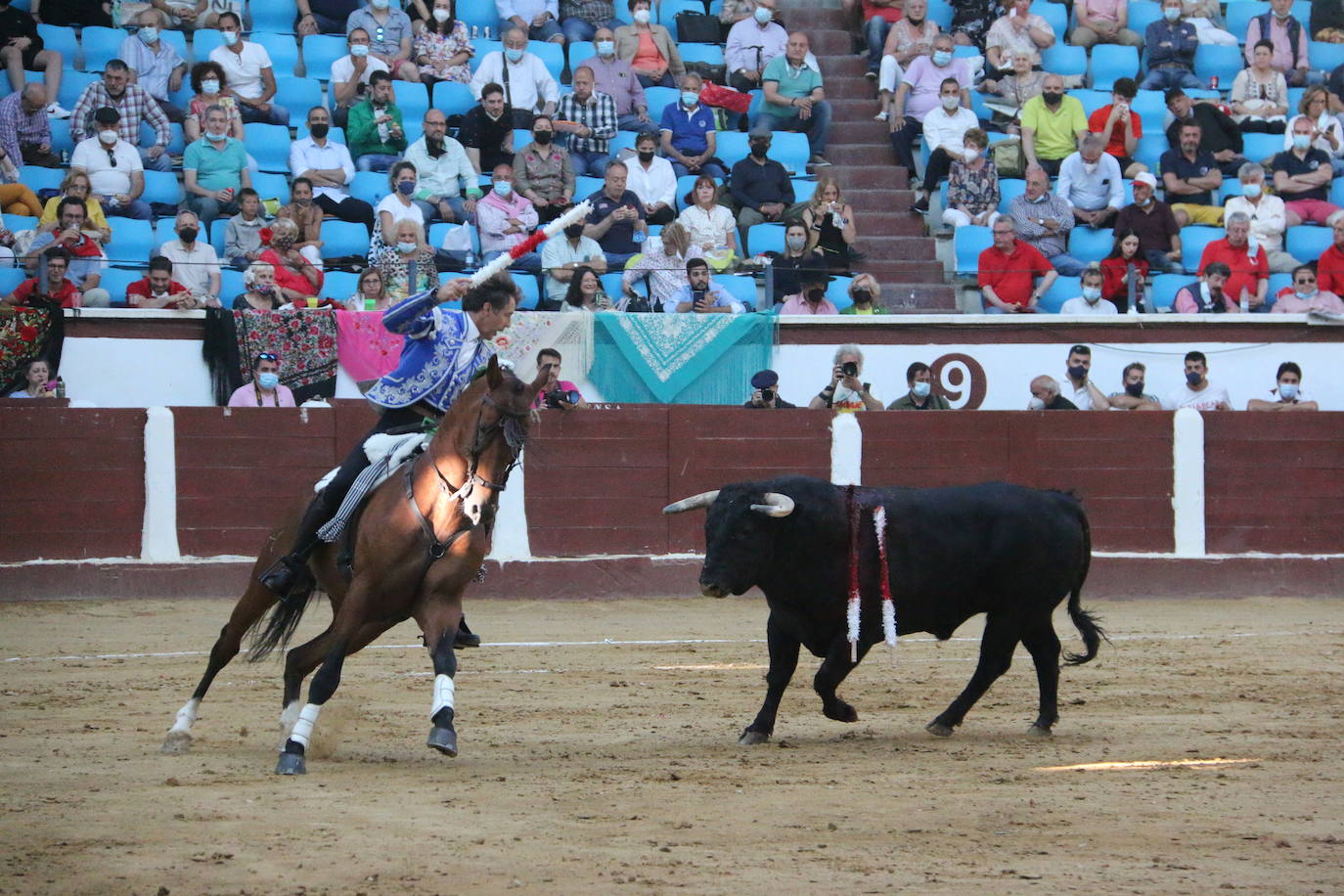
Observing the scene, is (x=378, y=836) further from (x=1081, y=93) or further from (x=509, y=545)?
(x=1081, y=93)

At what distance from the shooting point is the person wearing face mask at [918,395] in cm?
1240

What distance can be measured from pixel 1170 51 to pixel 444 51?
21.3 ft

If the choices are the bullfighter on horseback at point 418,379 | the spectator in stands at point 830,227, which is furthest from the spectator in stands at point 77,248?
the bullfighter on horseback at point 418,379

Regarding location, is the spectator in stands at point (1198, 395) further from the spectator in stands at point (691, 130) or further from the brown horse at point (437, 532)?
Result: the brown horse at point (437, 532)

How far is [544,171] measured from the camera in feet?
42.9

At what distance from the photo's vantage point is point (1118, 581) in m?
12.4

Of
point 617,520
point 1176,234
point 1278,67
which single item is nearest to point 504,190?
point 617,520

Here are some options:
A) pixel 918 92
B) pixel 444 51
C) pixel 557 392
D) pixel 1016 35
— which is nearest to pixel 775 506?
pixel 557 392

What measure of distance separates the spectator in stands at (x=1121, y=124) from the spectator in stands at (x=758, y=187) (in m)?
2.87

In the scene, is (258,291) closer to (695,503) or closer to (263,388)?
(263,388)

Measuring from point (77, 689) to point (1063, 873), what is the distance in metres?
5.03

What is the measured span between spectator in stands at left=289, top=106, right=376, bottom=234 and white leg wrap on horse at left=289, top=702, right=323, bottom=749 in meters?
7.32

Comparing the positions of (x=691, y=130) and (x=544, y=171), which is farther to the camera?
(x=691, y=130)

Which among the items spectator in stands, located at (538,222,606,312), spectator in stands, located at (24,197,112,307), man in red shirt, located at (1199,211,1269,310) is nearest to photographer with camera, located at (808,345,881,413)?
spectator in stands, located at (538,222,606,312)
